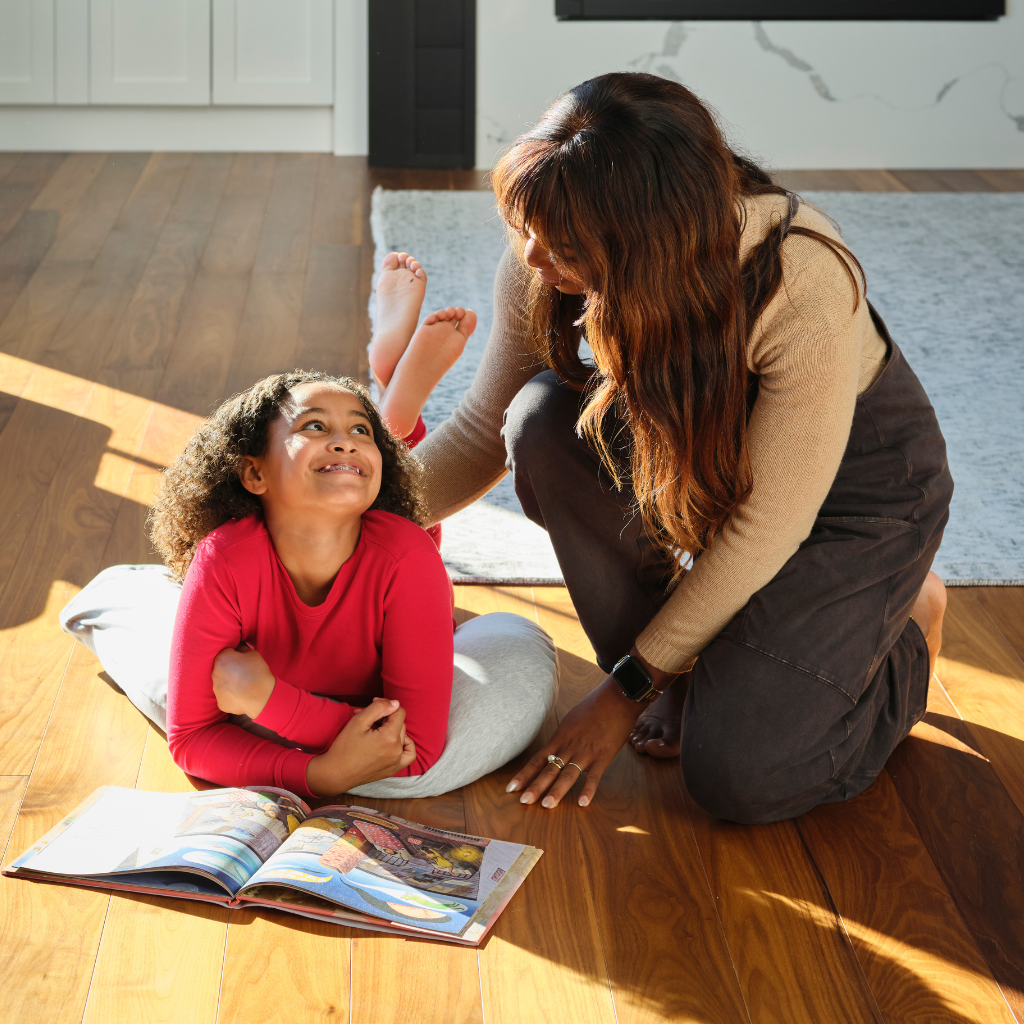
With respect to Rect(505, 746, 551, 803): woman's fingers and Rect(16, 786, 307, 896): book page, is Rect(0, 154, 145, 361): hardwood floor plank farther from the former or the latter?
Rect(505, 746, 551, 803): woman's fingers

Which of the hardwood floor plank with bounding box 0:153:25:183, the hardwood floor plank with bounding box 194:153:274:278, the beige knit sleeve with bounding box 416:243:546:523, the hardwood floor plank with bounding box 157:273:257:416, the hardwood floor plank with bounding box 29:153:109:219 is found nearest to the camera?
the beige knit sleeve with bounding box 416:243:546:523

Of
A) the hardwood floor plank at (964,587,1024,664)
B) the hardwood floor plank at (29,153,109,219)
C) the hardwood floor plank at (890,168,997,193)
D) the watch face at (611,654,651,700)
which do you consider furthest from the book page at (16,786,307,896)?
the hardwood floor plank at (890,168,997,193)

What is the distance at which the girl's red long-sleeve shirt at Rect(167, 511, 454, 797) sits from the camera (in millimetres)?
1271

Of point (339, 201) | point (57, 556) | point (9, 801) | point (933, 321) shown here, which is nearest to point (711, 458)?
point (9, 801)

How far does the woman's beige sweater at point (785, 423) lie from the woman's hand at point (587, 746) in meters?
0.07

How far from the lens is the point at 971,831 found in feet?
4.24

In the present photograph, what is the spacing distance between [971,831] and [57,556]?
51.6 inches

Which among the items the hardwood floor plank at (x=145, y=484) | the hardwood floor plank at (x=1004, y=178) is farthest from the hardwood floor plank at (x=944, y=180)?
the hardwood floor plank at (x=145, y=484)

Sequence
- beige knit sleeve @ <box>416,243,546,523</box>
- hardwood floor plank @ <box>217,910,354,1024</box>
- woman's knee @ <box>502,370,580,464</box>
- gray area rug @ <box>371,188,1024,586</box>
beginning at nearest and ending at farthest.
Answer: hardwood floor plank @ <box>217,910,354,1024</box>
woman's knee @ <box>502,370,580,464</box>
beige knit sleeve @ <box>416,243,546,523</box>
gray area rug @ <box>371,188,1024,586</box>

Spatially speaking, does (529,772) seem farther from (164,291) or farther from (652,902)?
(164,291)

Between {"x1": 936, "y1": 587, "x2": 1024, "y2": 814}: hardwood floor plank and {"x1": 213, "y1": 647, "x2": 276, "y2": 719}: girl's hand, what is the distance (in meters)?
0.85

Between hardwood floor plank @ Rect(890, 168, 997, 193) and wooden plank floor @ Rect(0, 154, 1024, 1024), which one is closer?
wooden plank floor @ Rect(0, 154, 1024, 1024)

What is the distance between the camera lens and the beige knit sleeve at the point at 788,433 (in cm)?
115

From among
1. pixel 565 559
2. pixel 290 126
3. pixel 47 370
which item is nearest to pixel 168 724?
pixel 565 559
